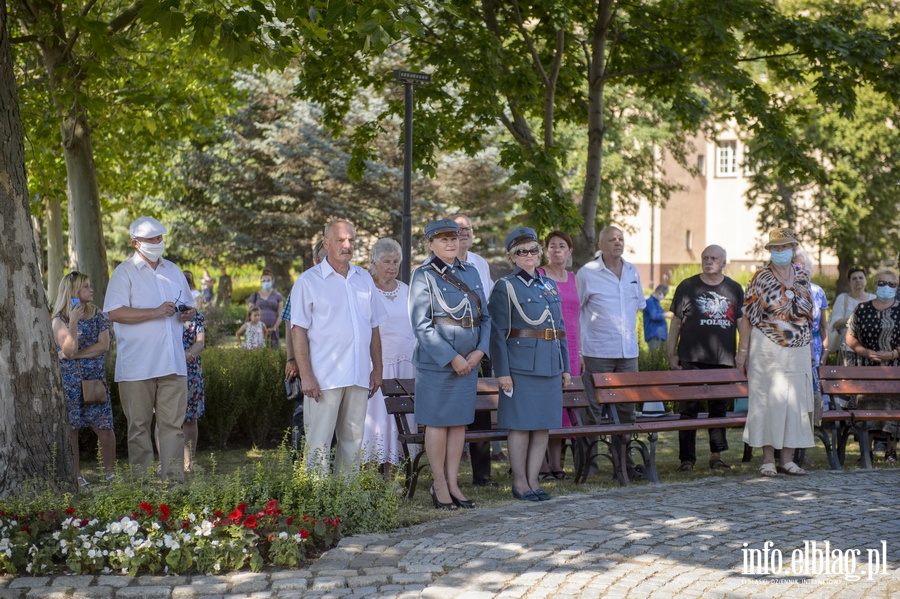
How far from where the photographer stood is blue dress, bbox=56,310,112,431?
9.56m

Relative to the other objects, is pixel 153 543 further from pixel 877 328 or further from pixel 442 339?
pixel 877 328

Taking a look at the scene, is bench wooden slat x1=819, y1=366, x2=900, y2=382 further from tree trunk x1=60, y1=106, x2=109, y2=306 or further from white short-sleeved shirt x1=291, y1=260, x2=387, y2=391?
tree trunk x1=60, y1=106, x2=109, y2=306

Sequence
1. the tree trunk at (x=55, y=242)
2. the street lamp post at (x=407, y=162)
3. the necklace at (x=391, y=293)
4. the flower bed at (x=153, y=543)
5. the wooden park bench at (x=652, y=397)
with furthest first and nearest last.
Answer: the tree trunk at (x=55, y=242), the street lamp post at (x=407, y=162), the wooden park bench at (x=652, y=397), the necklace at (x=391, y=293), the flower bed at (x=153, y=543)

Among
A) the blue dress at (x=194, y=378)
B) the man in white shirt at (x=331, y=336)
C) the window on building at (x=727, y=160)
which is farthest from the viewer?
the window on building at (x=727, y=160)

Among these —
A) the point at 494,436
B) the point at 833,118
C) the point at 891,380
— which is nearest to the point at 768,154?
the point at 891,380

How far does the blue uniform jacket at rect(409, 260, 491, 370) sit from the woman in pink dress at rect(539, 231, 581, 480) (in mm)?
1802

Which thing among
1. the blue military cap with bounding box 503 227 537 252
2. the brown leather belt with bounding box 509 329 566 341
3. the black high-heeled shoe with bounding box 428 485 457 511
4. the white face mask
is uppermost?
the blue military cap with bounding box 503 227 537 252

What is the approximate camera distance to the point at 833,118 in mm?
40000

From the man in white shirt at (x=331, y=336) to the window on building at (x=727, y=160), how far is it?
184ft

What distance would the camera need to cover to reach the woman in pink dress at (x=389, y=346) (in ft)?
30.0

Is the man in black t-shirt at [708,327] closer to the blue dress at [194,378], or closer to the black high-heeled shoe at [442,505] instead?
the black high-heeled shoe at [442,505]

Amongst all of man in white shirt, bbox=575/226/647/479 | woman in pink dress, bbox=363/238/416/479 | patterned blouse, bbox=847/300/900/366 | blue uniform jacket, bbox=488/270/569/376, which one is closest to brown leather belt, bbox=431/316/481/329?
blue uniform jacket, bbox=488/270/569/376

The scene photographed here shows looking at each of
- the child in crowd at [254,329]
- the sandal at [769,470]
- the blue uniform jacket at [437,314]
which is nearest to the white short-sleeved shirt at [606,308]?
the sandal at [769,470]

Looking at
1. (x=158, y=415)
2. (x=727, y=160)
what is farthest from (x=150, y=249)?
(x=727, y=160)
